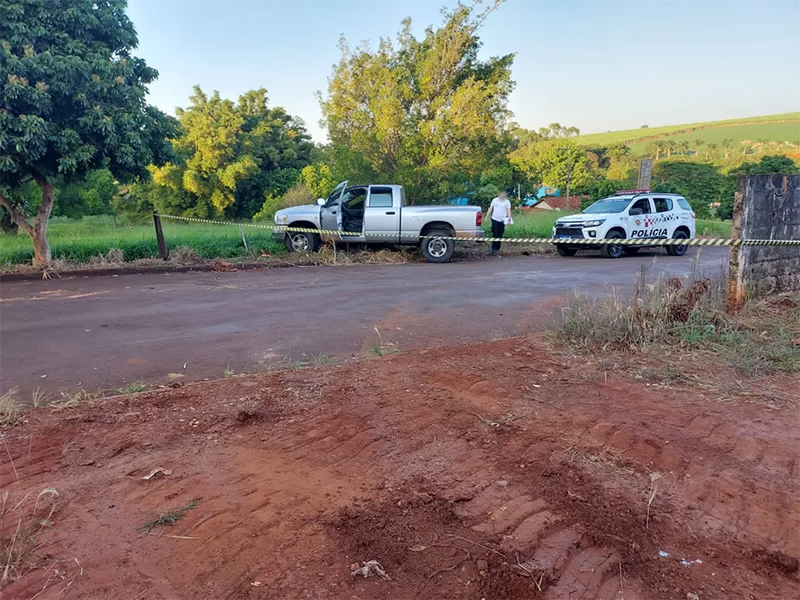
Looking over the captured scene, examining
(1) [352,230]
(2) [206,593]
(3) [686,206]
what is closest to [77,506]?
(2) [206,593]

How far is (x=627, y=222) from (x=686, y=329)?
1125 centimetres

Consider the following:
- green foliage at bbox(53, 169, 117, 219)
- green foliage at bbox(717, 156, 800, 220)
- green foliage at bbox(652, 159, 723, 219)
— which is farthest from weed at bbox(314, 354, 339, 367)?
green foliage at bbox(652, 159, 723, 219)

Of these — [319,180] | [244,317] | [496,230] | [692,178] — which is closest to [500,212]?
[496,230]

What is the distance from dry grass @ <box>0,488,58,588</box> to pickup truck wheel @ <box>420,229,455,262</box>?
12645mm

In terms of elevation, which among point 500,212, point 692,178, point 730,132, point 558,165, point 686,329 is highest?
point 730,132

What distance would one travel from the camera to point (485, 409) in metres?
4.26

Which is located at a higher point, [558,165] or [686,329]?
[558,165]

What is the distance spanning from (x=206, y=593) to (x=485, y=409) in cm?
245

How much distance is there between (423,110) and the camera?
1839 cm

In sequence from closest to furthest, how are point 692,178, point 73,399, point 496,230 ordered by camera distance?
point 73,399 → point 496,230 → point 692,178

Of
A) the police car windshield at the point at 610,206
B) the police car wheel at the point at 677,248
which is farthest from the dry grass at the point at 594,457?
the police car wheel at the point at 677,248

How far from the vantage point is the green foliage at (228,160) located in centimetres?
3189

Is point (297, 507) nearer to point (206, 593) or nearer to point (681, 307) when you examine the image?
point (206, 593)

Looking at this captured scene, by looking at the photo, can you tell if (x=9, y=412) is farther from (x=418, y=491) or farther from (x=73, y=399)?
(x=418, y=491)
